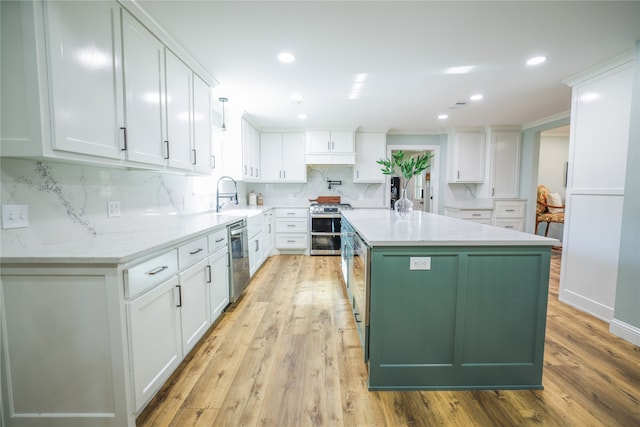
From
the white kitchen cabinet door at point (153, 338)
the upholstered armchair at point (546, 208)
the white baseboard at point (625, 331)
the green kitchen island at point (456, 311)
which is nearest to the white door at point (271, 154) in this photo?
the white kitchen cabinet door at point (153, 338)

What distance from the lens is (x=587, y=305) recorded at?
272 centimetres

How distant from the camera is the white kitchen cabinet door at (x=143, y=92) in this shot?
169cm

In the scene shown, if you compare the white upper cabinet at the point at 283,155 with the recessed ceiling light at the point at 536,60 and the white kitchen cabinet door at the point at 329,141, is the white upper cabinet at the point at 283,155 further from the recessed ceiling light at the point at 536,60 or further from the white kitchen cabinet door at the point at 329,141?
the recessed ceiling light at the point at 536,60

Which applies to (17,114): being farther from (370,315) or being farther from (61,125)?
(370,315)

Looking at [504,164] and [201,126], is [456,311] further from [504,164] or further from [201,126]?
[504,164]

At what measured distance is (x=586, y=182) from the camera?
2.72m

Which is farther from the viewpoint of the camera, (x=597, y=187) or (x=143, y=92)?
(x=597, y=187)

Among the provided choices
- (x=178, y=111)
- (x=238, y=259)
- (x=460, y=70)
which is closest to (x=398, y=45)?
(x=460, y=70)

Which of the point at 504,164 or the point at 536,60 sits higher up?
the point at 536,60

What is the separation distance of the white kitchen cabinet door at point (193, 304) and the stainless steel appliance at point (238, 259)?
56cm

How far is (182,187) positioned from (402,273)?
7.98ft

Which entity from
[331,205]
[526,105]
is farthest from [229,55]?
[526,105]

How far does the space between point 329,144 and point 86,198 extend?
3.91 meters

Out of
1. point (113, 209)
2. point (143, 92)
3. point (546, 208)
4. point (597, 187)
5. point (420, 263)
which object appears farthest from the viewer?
point (546, 208)
